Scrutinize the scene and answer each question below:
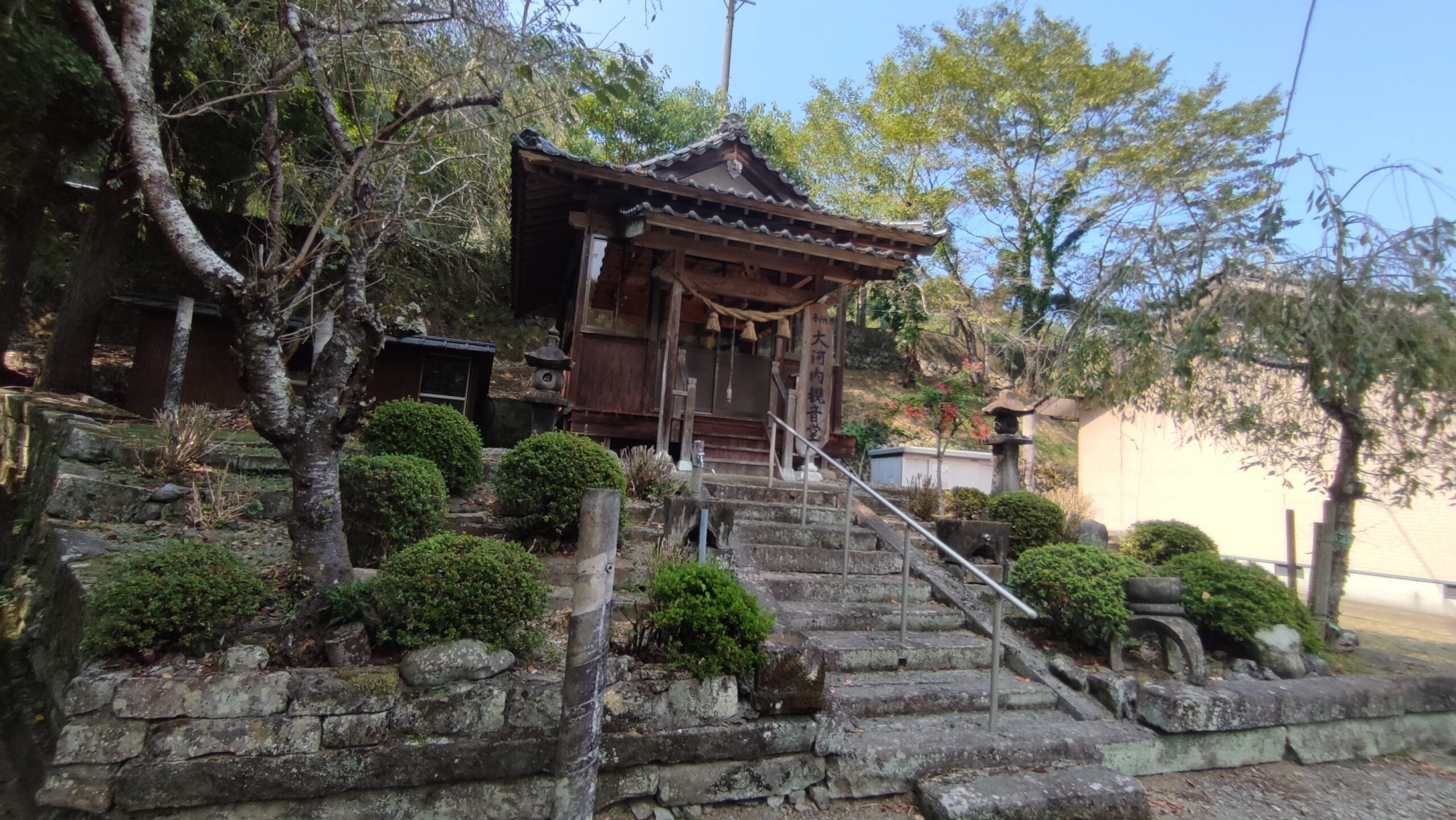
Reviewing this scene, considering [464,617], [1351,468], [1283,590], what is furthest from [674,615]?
[1351,468]

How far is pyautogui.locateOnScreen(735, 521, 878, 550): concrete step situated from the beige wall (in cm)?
354

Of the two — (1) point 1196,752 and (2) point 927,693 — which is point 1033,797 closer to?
(2) point 927,693

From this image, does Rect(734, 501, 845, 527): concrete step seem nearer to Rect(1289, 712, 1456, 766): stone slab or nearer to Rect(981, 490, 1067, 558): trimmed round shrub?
Rect(981, 490, 1067, 558): trimmed round shrub

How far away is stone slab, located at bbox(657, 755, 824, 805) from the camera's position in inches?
132

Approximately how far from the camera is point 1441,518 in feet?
32.2

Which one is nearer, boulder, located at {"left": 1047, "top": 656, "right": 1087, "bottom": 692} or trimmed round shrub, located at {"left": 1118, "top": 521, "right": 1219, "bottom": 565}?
boulder, located at {"left": 1047, "top": 656, "right": 1087, "bottom": 692}

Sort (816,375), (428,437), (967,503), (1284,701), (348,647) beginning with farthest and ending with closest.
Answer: (816,375), (967,503), (428,437), (1284,701), (348,647)

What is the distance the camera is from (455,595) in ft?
10.5

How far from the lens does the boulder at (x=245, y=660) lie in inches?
116

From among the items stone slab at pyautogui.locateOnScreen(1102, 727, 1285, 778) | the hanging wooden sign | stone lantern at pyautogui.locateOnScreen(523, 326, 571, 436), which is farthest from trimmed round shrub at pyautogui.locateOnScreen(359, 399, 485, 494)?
stone slab at pyautogui.locateOnScreen(1102, 727, 1285, 778)

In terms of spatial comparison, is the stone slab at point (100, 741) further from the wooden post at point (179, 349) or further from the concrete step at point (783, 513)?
the wooden post at point (179, 349)

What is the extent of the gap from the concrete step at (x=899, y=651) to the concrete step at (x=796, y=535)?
1.10 meters

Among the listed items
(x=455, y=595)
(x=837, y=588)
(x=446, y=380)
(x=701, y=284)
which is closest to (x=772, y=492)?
(x=837, y=588)

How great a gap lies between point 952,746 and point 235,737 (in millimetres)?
3525
